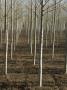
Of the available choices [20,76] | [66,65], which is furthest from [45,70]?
[20,76]

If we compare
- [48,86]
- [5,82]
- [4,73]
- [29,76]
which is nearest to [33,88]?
[48,86]

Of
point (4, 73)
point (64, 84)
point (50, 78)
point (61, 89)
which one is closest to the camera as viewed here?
point (61, 89)

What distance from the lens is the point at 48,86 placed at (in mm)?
9602

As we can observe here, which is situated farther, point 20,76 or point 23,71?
point 23,71

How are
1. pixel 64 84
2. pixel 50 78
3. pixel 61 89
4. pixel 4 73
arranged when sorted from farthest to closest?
pixel 4 73 → pixel 50 78 → pixel 64 84 → pixel 61 89

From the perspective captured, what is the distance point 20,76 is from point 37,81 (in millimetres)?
1284

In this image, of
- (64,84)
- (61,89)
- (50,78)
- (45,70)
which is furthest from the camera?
(45,70)

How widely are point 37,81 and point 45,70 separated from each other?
9.11ft

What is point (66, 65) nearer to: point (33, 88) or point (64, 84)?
point (64, 84)

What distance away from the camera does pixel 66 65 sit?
13000mm

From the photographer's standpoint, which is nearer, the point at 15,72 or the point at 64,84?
the point at 64,84

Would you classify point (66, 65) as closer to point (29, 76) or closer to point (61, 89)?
point (29, 76)

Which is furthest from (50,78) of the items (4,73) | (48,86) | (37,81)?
(4,73)

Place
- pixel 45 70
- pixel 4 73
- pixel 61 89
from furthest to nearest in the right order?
pixel 45 70 < pixel 4 73 < pixel 61 89
